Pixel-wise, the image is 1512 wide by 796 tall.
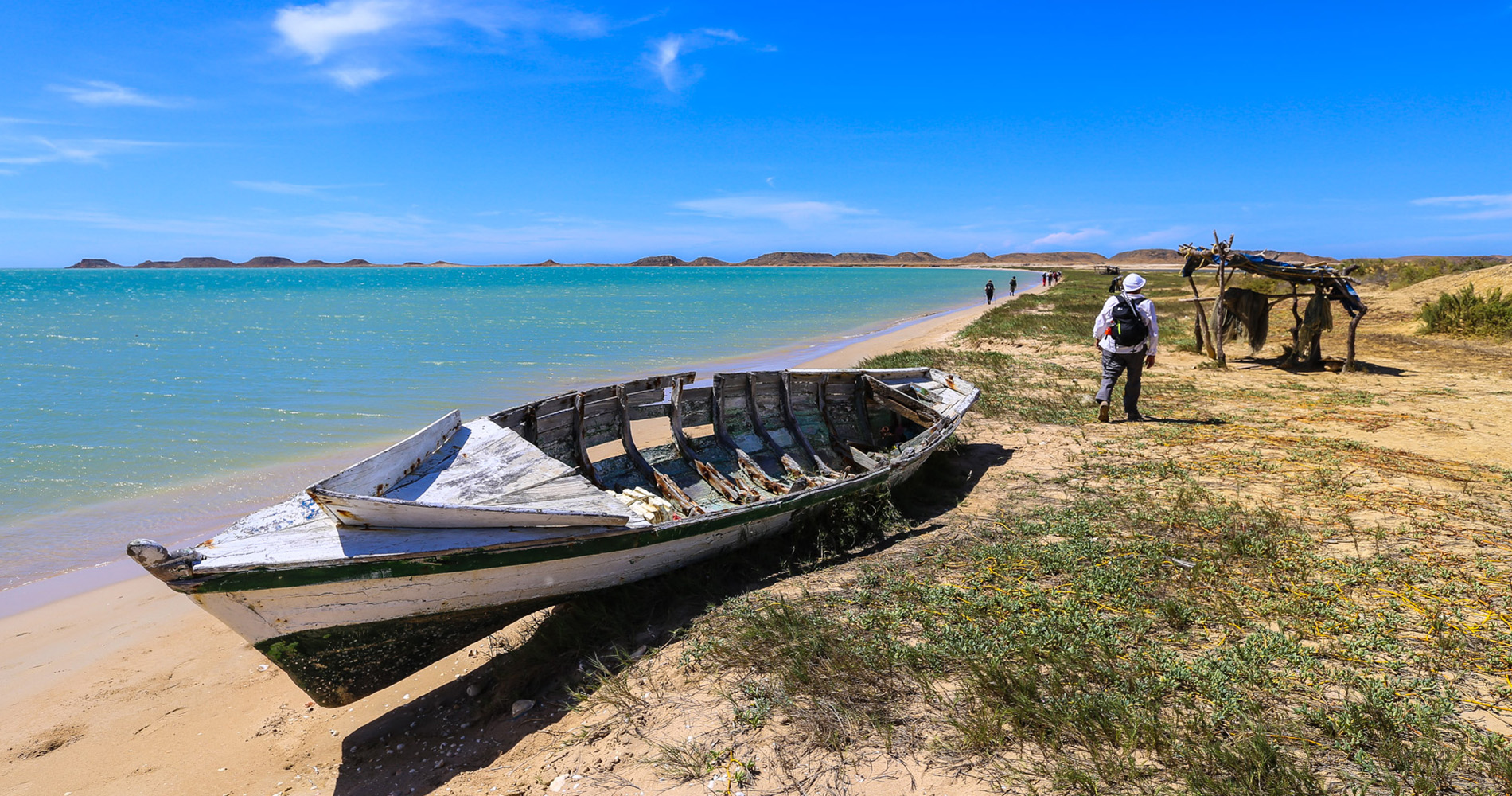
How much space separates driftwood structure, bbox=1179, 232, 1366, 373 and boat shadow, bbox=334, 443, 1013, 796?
434 inches

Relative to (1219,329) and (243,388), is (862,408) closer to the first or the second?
(1219,329)

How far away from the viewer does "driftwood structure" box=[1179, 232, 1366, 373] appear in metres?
12.8

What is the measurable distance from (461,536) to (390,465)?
107 centimetres

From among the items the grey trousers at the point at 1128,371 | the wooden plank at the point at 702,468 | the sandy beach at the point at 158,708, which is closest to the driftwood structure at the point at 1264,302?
the grey trousers at the point at 1128,371

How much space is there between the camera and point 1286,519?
19.3 ft

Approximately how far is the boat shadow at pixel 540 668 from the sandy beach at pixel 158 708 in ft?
0.63

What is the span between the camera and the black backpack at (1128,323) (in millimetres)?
8883

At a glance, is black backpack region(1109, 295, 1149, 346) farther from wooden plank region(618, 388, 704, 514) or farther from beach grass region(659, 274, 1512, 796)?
wooden plank region(618, 388, 704, 514)

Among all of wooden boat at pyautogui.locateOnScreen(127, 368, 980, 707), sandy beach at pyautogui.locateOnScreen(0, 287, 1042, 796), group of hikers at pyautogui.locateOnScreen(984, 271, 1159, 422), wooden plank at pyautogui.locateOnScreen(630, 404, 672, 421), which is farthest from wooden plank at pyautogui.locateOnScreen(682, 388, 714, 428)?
group of hikers at pyautogui.locateOnScreen(984, 271, 1159, 422)

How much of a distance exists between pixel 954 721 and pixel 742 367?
15.9m

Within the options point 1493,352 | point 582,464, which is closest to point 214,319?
point 582,464

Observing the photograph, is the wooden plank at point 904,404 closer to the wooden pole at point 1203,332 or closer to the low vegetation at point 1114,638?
the low vegetation at point 1114,638

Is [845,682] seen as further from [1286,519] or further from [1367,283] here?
[1367,283]

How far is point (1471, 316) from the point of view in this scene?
645 inches
